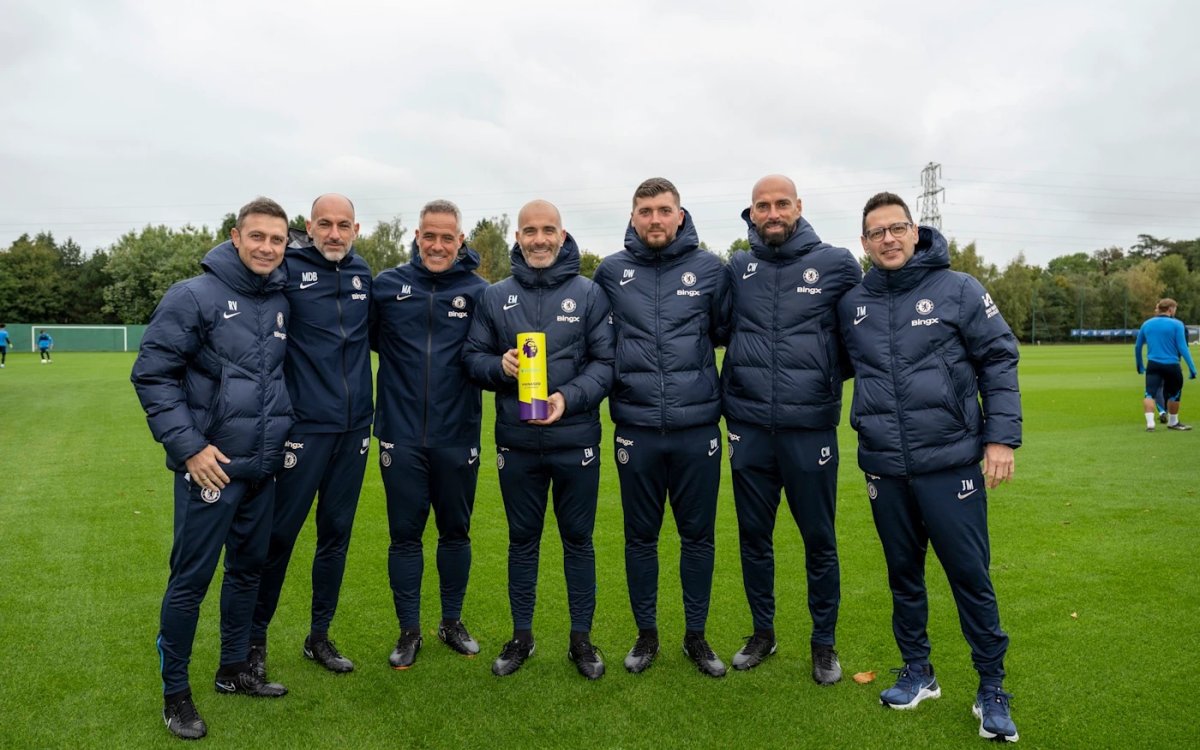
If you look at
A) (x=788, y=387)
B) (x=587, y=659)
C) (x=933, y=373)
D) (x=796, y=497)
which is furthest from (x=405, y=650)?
(x=933, y=373)

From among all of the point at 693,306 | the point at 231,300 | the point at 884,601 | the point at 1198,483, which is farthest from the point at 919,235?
the point at 1198,483

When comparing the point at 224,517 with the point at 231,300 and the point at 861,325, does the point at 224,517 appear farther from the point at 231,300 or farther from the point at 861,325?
the point at 861,325

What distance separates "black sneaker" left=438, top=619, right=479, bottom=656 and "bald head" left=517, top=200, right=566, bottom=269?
2179 millimetres

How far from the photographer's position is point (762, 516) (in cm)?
440

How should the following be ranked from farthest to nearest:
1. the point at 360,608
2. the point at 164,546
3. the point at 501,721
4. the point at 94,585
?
the point at 164,546, the point at 94,585, the point at 360,608, the point at 501,721

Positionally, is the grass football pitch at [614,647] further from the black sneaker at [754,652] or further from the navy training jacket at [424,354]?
the navy training jacket at [424,354]

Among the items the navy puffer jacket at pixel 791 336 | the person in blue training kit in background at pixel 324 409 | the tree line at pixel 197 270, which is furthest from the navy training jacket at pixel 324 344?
the tree line at pixel 197 270

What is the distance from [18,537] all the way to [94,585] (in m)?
1.92

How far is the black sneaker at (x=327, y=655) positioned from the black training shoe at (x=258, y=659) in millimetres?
277

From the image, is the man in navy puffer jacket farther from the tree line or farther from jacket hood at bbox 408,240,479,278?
the tree line

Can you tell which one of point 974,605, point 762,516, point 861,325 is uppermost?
point 861,325

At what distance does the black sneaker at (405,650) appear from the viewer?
4.40 meters

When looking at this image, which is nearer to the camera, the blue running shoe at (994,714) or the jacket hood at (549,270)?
the blue running shoe at (994,714)

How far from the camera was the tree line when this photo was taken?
59.0 metres
